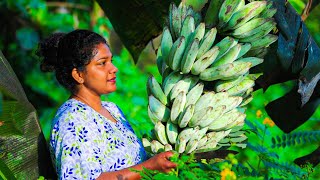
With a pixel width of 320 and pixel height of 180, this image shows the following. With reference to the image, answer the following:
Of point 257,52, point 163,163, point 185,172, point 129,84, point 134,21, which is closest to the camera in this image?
point 185,172

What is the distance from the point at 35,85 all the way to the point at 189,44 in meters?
5.01

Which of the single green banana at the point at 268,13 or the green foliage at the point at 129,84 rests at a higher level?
the green foliage at the point at 129,84

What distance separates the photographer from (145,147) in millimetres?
3219

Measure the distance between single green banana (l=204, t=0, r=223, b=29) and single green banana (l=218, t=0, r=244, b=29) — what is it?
4cm

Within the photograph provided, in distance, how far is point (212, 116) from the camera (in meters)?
3.07

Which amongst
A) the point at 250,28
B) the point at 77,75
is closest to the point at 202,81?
the point at 250,28

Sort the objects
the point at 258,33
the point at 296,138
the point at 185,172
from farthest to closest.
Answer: the point at 296,138 → the point at 258,33 → the point at 185,172

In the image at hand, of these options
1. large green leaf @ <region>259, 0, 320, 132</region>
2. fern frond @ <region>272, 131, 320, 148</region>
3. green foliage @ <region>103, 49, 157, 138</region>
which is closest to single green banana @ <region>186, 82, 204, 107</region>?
large green leaf @ <region>259, 0, 320, 132</region>

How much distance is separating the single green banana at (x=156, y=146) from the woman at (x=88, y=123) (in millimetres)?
79

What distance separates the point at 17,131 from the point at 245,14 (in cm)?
110

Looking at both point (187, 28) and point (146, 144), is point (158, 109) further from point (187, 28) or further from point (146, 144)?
point (187, 28)

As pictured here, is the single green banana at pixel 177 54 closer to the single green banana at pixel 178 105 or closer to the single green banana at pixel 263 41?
the single green banana at pixel 178 105

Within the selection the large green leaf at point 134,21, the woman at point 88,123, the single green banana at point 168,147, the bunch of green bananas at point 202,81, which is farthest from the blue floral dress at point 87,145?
the large green leaf at point 134,21

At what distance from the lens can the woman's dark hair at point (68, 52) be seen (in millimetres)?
3236
